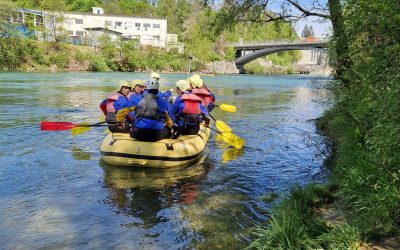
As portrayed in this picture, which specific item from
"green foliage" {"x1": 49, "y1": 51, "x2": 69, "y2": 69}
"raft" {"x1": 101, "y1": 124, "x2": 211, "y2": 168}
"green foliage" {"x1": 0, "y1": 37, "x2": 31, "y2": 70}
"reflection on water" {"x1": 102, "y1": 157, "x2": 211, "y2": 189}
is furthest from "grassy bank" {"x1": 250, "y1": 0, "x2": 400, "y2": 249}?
"green foliage" {"x1": 49, "y1": 51, "x2": 69, "y2": 69}

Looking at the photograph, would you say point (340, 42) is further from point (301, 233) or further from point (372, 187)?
point (301, 233)

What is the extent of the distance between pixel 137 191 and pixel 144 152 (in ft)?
3.51

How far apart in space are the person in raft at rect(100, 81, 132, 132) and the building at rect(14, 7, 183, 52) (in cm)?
4746

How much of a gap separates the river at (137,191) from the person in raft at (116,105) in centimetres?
77

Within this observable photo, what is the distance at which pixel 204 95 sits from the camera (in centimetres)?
1051

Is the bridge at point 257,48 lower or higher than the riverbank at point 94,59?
higher

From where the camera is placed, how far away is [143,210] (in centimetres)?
543

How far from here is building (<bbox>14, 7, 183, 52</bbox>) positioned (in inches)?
2096

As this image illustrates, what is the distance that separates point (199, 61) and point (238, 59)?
8582 mm

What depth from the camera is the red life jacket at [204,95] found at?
10352mm

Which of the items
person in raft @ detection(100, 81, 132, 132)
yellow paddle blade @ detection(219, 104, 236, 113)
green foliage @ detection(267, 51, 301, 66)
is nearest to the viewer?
person in raft @ detection(100, 81, 132, 132)

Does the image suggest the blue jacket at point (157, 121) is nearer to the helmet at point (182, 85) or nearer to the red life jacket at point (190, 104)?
the red life jacket at point (190, 104)

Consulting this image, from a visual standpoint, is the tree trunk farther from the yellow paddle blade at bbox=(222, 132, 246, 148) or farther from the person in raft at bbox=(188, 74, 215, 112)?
the person in raft at bbox=(188, 74, 215, 112)

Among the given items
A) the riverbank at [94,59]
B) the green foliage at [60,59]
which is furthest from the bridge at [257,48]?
the green foliage at [60,59]
